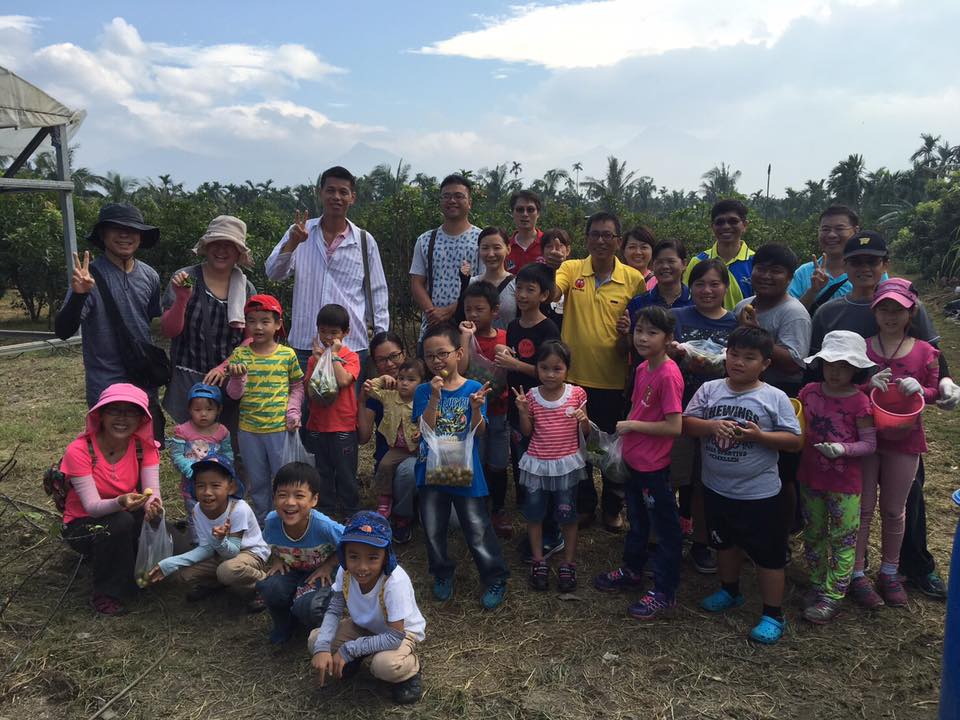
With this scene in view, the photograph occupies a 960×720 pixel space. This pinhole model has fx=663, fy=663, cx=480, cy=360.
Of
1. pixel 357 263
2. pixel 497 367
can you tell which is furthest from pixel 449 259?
pixel 497 367

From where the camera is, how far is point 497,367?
390 cm

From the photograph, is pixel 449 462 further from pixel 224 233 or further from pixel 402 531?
pixel 224 233

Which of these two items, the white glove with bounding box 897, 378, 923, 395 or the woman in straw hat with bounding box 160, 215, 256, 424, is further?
the woman in straw hat with bounding box 160, 215, 256, 424

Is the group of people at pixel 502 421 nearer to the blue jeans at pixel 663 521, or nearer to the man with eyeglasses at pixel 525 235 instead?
the blue jeans at pixel 663 521

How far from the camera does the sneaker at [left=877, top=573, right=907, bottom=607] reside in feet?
11.0

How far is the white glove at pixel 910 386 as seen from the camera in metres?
2.98

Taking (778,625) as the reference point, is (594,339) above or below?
above

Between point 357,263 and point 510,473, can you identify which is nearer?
point 357,263

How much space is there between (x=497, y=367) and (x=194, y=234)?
28.8 ft

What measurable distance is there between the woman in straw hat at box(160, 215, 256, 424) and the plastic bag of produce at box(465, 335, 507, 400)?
54.2 inches

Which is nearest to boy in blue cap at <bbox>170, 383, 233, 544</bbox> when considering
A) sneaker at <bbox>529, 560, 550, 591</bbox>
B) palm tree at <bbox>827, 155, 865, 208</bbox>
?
sneaker at <bbox>529, 560, 550, 591</bbox>

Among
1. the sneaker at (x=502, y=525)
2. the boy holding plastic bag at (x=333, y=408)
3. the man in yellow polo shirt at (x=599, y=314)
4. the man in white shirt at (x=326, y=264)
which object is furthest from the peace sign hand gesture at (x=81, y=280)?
the sneaker at (x=502, y=525)

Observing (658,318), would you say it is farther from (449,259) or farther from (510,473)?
(510,473)

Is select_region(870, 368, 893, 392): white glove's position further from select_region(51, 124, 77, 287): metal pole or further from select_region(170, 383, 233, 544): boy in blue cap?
select_region(51, 124, 77, 287): metal pole
